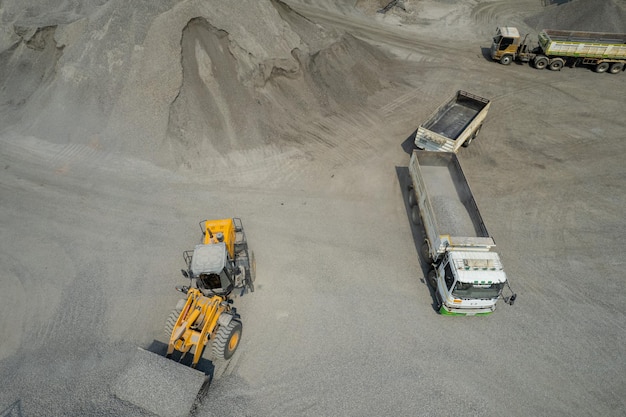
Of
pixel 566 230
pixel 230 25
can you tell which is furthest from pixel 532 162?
pixel 230 25

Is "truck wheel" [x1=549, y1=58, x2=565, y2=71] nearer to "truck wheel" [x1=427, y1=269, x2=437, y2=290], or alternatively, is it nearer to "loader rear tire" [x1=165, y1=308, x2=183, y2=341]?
"truck wheel" [x1=427, y1=269, x2=437, y2=290]

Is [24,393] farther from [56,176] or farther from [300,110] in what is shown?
[300,110]

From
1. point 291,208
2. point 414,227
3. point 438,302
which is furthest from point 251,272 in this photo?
point 414,227

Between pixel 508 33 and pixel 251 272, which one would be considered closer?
pixel 251 272

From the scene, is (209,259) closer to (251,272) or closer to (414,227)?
(251,272)

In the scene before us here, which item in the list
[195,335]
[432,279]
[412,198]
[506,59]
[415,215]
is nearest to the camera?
[195,335]

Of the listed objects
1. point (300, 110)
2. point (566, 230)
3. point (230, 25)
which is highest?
point (230, 25)
